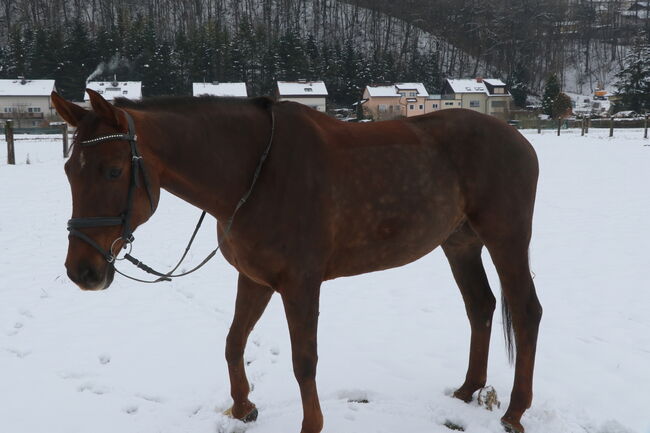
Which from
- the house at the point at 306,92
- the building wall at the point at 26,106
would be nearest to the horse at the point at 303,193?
the house at the point at 306,92

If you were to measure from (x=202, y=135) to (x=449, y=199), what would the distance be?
159 cm

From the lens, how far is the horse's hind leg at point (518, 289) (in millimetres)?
3273

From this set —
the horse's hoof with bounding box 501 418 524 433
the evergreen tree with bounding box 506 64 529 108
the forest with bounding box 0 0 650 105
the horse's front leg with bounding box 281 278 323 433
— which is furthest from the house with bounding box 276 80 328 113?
the horse's front leg with bounding box 281 278 323 433

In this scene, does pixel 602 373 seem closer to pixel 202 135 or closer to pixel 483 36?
pixel 202 135

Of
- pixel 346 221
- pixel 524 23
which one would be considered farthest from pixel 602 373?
pixel 524 23

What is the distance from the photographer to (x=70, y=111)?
2371mm

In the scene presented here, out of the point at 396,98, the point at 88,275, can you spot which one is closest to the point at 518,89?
the point at 396,98

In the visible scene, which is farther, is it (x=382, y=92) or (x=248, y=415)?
(x=382, y=92)

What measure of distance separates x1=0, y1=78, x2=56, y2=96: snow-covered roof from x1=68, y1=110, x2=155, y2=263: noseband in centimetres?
6274

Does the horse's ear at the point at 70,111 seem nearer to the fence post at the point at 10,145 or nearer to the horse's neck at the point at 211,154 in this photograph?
the horse's neck at the point at 211,154

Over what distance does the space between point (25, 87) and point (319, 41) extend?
51.5 m

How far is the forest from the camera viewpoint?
203 feet

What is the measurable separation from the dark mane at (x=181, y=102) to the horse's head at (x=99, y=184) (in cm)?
25

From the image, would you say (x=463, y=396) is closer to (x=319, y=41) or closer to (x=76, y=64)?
(x=76, y=64)
